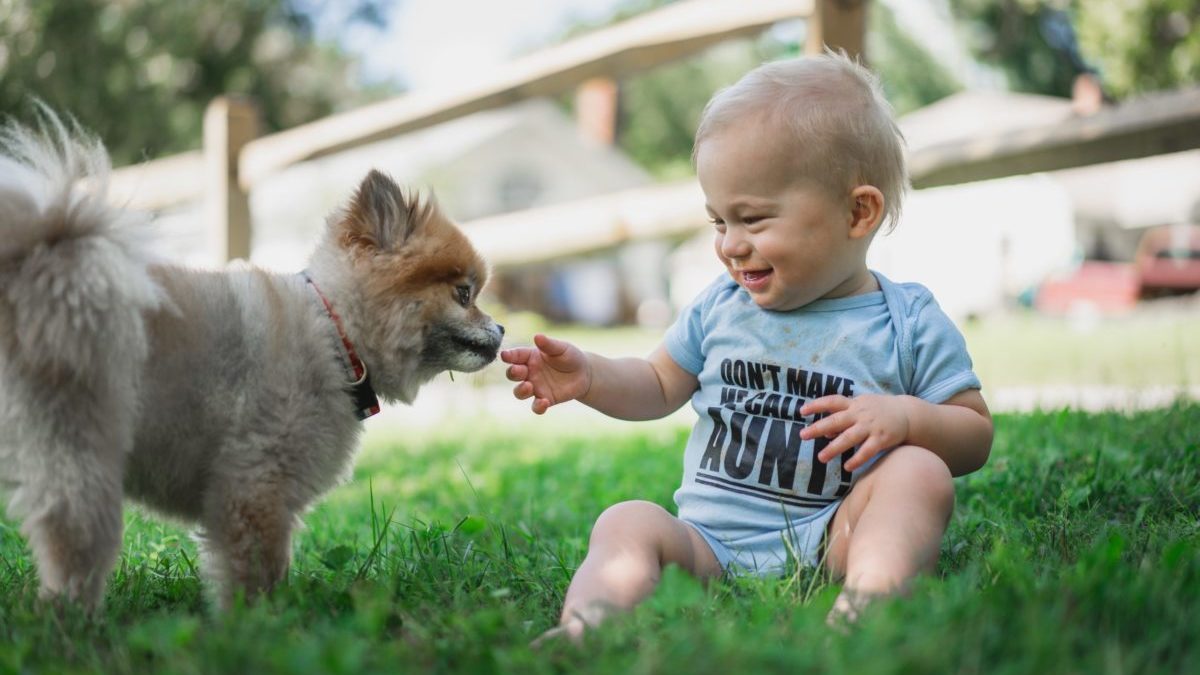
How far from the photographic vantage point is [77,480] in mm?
2146

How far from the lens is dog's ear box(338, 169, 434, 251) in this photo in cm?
292

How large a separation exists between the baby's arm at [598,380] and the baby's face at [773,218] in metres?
0.43

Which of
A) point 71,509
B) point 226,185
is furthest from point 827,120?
point 226,185

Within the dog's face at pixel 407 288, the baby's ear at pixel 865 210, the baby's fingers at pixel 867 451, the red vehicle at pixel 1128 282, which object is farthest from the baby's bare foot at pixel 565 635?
the red vehicle at pixel 1128 282

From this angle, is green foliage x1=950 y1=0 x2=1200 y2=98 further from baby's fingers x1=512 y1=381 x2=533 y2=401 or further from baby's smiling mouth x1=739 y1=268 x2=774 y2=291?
baby's fingers x1=512 y1=381 x2=533 y2=401

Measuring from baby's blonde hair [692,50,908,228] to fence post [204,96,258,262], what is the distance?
5.67 m

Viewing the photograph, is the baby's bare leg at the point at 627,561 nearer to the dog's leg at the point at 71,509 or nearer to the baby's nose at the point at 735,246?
the baby's nose at the point at 735,246

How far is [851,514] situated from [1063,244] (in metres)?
30.9

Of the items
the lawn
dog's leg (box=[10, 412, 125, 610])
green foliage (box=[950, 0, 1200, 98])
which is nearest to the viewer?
the lawn

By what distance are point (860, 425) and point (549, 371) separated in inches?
34.8

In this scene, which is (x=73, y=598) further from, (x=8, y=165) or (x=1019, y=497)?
(x=1019, y=497)

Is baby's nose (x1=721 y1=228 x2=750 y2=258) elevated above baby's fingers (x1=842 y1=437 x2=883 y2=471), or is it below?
above

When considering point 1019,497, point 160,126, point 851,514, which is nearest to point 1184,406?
point 1019,497

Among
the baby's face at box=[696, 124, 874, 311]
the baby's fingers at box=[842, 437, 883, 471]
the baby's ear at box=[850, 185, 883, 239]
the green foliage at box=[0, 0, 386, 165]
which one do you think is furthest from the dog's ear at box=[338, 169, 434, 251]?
the green foliage at box=[0, 0, 386, 165]
